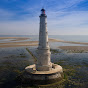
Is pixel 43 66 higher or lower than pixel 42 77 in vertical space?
higher

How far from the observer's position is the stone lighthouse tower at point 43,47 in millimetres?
18891

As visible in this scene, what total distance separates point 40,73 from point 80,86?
6796 mm

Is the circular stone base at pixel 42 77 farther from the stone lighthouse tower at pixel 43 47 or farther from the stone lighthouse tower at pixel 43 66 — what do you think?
the stone lighthouse tower at pixel 43 47

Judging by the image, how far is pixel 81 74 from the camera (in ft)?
73.5

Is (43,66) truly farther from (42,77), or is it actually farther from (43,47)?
(43,47)

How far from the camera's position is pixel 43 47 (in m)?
19.3

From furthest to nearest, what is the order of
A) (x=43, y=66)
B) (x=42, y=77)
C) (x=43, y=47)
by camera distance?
(x=43, y=66) < (x=43, y=47) < (x=42, y=77)

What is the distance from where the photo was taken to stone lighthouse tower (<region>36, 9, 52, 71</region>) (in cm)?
1889

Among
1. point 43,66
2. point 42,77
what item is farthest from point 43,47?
point 42,77

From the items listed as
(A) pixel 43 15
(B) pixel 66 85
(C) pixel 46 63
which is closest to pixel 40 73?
(C) pixel 46 63

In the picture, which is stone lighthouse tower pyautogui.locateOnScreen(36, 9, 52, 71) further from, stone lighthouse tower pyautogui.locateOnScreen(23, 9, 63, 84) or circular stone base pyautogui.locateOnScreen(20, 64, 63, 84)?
circular stone base pyautogui.locateOnScreen(20, 64, 63, 84)

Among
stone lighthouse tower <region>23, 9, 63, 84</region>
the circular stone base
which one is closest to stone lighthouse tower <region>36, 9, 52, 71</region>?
stone lighthouse tower <region>23, 9, 63, 84</region>

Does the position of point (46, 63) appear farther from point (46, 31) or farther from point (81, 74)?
point (81, 74)

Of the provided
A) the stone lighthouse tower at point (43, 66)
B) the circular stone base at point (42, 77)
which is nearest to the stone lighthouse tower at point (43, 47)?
the stone lighthouse tower at point (43, 66)
